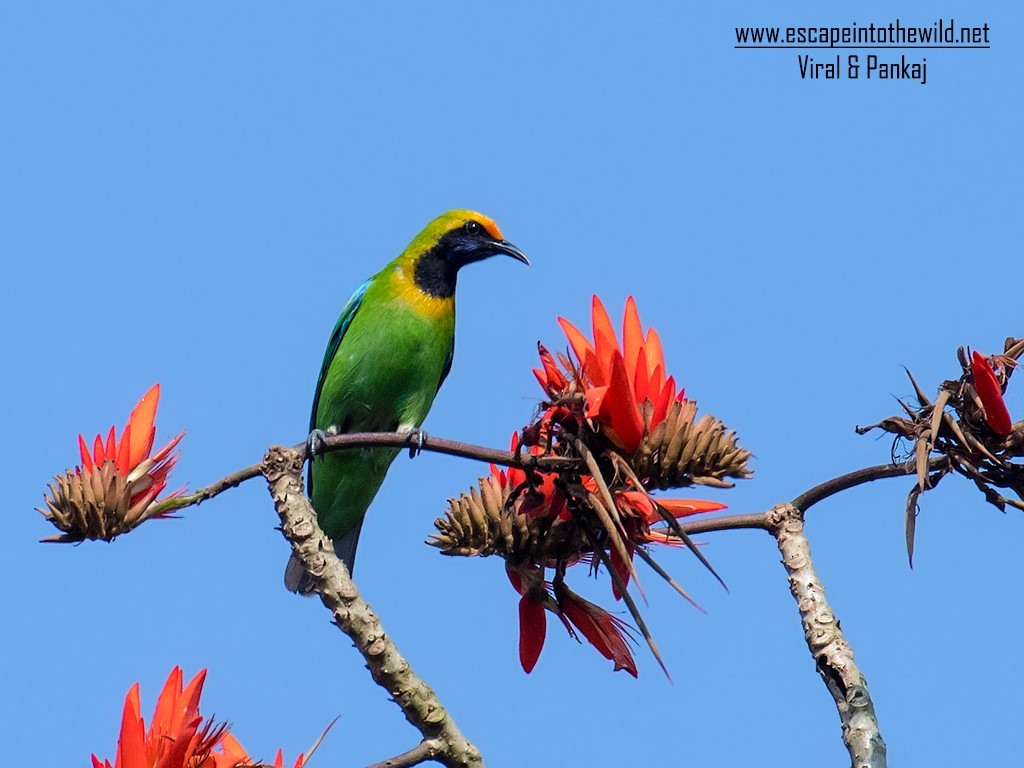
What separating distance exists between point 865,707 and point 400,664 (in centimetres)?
108

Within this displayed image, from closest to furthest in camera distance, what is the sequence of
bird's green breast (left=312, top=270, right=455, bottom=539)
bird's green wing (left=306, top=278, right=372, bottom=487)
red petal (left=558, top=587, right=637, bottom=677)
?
1. red petal (left=558, top=587, right=637, bottom=677)
2. bird's green breast (left=312, top=270, right=455, bottom=539)
3. bird's green wing (left=306, top=278, right=372, bottom=487)

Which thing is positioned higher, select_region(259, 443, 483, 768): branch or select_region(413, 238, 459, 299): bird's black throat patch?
select_region(413, 238, 459, 299): bird's black throat patch

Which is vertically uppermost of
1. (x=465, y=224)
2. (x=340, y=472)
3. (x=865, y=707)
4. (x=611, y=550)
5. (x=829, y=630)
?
(x=465, y=224)

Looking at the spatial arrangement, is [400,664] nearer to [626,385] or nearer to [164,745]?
[164,745]

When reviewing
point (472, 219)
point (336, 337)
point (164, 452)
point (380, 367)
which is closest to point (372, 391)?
point (380, 367)

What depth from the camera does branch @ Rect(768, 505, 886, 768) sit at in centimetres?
241

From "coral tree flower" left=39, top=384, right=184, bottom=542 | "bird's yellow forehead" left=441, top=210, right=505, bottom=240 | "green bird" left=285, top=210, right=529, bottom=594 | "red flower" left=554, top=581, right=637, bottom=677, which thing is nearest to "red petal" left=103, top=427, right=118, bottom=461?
"coral tree flower" left=39, top=384, right=184, bottom=542

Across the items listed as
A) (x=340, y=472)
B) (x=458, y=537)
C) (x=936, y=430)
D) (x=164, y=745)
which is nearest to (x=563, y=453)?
(x=458, y=537)

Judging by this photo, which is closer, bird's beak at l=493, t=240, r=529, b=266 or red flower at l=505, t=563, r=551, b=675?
red flower at l=505, t=563, r=551, b=675

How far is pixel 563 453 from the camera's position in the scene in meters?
2.80

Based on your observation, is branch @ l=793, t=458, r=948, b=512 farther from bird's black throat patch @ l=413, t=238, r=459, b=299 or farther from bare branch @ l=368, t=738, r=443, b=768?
bird's black throat patch @ l=413, t=238, r=459, b=299

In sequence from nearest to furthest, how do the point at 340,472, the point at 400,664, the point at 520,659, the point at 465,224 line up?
1. the point at 400,664
2. the point at 520,659
3. the point at 340,472
4. the point at 465,224

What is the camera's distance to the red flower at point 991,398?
257cm

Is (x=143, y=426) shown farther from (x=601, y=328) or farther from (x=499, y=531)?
(x=601, y=328)
